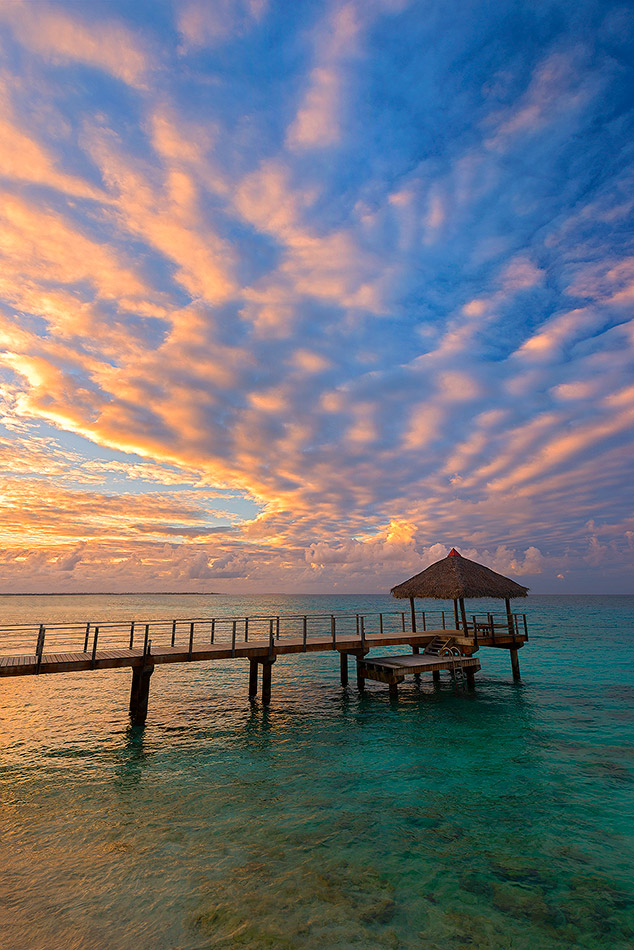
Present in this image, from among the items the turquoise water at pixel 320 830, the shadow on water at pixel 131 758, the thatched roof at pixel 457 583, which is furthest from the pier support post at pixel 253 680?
the thatched roof at pixel 457 583

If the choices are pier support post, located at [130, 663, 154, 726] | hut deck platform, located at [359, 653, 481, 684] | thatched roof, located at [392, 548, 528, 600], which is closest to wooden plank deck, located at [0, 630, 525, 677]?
hut deck platform, located at [359, 653, 481, 684]

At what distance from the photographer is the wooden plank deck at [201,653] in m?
16.4

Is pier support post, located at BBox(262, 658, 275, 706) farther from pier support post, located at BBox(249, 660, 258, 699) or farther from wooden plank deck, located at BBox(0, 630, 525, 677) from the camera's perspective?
pier support post, located at BBox(249, 660, 258, 699)

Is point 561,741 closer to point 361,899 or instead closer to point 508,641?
point 508,641

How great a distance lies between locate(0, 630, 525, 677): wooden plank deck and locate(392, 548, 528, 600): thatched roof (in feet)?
8.19

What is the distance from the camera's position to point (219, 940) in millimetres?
7355

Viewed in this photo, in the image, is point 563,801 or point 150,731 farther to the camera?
point 150,731

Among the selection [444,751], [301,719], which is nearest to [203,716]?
[301,719]

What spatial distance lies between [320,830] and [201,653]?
31.6ft

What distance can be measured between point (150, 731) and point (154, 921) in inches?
491

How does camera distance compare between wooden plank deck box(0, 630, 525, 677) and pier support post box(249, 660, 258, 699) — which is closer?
wooden plank deck box(0, 630, 525, 677)

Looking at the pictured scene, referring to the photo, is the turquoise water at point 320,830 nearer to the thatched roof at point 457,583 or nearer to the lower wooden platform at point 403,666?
the lower wooden platform at point 403,666

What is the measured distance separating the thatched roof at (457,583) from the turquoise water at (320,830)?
694cm

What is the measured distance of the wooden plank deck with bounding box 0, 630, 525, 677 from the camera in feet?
53.7
